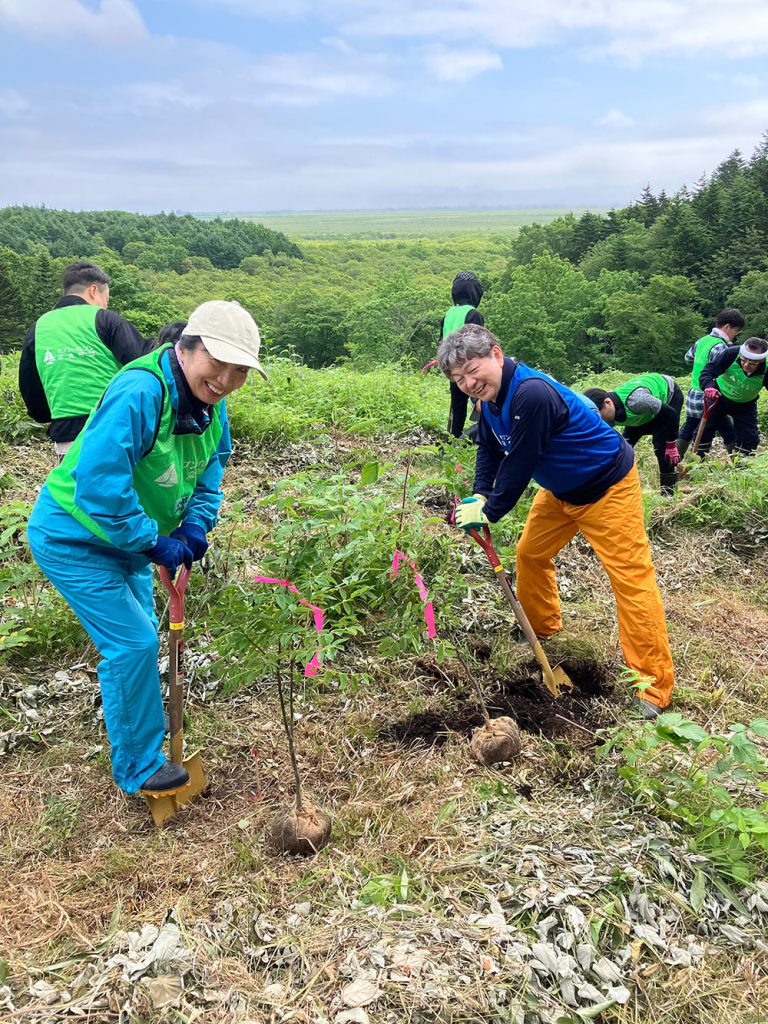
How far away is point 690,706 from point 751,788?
687mm

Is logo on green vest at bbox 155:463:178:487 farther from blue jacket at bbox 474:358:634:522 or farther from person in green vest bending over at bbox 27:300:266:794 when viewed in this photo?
blue jacket at bbox 474:358:634:522

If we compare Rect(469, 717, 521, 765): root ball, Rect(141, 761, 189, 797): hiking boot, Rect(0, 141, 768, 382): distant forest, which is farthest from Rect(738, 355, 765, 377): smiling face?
Rect(0, 141, 768, 382): distant forest

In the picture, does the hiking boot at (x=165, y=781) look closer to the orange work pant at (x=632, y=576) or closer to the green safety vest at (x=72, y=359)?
the orange work pant at (x=632, y=576)

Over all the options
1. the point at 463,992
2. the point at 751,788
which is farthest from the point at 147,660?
the point at 751,788

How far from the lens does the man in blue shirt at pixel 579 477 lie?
297 centimetres

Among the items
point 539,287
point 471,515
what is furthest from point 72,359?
point 539,287

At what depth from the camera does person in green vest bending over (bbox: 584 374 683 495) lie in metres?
5.17

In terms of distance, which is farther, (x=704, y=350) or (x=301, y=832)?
(x=704, y=350)

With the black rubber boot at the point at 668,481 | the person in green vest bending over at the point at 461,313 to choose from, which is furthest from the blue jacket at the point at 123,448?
the black rubber boot at the point at 668,481

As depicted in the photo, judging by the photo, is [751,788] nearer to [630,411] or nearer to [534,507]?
[534,507]

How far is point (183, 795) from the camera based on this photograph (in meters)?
2.78

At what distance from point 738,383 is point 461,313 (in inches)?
107

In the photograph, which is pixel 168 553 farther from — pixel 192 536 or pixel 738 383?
pixel 738 383

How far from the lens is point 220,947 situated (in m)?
2.15
